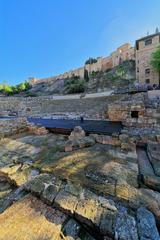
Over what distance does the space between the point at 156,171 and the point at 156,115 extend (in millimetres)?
4066

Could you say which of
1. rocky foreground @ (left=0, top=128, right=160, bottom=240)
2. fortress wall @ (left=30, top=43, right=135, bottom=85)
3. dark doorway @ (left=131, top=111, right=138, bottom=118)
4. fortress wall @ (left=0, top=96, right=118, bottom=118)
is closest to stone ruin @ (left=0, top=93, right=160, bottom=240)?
rocky foreground @ (left=0, top=128, right=160, bottom=240)

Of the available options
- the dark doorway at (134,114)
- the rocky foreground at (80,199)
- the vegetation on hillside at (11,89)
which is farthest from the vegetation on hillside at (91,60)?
the rocky foreground at (80,199)

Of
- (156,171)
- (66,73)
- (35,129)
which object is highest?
(66,73)

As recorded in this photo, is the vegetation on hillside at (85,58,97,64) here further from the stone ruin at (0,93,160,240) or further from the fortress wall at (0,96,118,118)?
the stone ruin at (0,93,160,240)

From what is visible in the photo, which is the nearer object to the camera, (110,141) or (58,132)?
(110,141)

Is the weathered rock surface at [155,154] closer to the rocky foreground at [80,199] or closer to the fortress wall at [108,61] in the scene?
the rocky foreground at [80,199]

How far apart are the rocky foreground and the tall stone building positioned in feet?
81.7

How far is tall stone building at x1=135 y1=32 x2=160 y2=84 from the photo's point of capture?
23.9 m

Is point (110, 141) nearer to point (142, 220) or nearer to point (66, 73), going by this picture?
point (142, 220)

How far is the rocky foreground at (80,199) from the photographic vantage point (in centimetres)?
149

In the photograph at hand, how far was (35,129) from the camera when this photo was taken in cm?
667

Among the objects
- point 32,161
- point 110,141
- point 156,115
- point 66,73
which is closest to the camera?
point 32,161

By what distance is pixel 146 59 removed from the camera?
2525cm

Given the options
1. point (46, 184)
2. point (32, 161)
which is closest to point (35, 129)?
point (32, 161)
